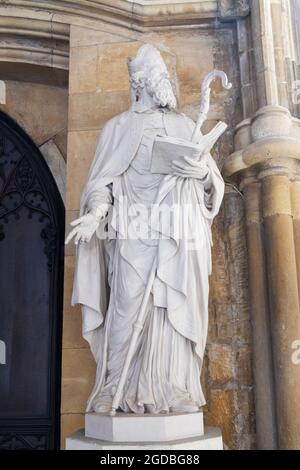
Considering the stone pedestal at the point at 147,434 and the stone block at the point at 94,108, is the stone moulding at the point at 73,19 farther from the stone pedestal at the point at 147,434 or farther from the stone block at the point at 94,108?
the stone pedestal at the point at 147,434

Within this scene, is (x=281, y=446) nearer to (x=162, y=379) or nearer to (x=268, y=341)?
(x=268, y=341)

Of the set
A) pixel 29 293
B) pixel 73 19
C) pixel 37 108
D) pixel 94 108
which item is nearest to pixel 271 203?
pixel 94 108

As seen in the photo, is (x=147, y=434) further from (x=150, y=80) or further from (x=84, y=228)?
(x=150, y=80)

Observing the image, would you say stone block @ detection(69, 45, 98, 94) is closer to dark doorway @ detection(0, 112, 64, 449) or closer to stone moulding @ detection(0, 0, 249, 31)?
stone moulding @ detection(0, 0, 249, 31)

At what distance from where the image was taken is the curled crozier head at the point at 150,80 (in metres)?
2.70

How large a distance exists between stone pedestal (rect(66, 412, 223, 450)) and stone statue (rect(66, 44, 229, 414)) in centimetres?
7

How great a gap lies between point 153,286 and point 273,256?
32.7 inches

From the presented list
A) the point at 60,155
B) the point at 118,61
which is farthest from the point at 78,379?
the point at 118,61

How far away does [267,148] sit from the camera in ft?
9.61

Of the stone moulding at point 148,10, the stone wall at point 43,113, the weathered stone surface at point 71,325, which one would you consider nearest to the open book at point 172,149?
the weathered stone surface at point 71,325

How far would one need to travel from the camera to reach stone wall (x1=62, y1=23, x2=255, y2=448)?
2.92 meters

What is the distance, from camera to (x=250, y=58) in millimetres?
3322

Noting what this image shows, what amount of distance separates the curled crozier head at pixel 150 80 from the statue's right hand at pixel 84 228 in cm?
71

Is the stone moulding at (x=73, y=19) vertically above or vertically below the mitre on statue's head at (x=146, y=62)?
above
